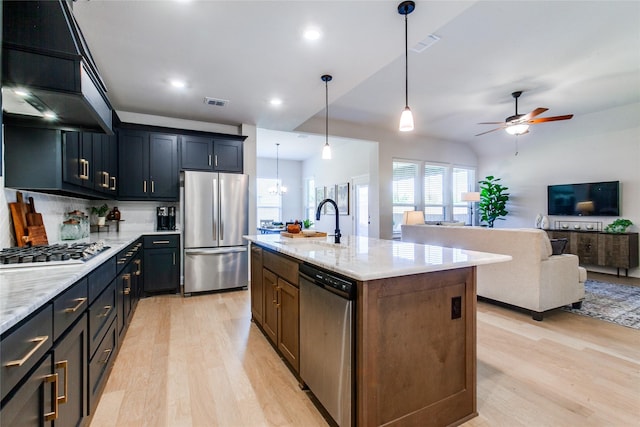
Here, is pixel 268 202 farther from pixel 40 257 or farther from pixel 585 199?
pixel 40 257

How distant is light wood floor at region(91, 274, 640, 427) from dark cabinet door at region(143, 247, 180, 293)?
0.90 m

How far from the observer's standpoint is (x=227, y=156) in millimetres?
4609

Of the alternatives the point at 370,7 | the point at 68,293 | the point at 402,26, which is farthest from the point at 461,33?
the point at 68,293

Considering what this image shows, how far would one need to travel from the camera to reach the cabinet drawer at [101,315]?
5.53ft

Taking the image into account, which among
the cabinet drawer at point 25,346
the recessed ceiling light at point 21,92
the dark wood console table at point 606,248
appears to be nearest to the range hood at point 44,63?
the recessed ceiling light at point 21,92

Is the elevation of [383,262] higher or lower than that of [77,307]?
higher

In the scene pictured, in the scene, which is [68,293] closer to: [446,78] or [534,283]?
[534,283]

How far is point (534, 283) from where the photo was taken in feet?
10.2

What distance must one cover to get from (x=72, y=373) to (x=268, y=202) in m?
8.53

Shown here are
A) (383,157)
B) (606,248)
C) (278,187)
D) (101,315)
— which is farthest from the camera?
(278,187)

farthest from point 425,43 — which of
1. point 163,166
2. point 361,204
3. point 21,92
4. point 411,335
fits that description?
point 361,204

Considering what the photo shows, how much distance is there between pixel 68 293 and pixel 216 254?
9.58ft

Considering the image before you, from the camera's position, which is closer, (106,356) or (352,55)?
(106,356)

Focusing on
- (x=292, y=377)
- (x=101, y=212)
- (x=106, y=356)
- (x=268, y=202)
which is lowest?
(x=292, y=377)
